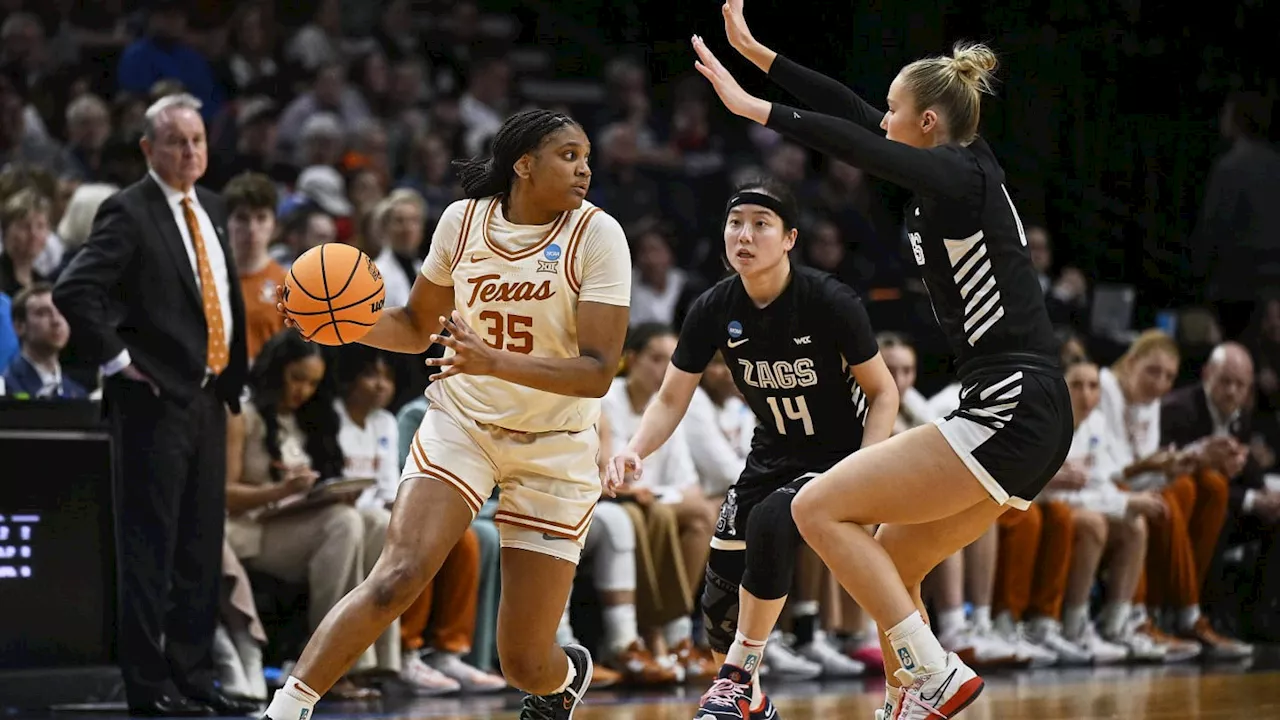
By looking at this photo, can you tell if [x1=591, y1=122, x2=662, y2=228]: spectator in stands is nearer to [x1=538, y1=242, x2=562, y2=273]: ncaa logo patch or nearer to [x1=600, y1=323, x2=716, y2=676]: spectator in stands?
[x1=600, y1=323, x2=716, y2=676]: spectator in stands

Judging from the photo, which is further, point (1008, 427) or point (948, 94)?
point (948, 94)

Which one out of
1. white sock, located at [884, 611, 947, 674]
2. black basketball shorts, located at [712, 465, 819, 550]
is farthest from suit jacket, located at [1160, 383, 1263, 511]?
white sock, located at [884, 611, 947, 674]

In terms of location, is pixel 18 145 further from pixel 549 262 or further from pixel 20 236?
pixel 549 262

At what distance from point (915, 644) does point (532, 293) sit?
1497 millimetres

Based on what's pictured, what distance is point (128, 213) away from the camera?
656 cm

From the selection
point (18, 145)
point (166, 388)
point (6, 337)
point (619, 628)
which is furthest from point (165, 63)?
point (619, 628)

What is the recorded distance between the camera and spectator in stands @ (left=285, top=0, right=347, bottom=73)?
1228cm

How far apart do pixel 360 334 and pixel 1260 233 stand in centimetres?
817

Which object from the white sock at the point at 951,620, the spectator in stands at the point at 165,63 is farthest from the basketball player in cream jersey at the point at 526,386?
the spectator in stands at the point at 165,63

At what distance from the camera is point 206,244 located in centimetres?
672

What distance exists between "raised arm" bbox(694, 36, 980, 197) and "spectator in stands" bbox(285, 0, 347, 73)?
832cm

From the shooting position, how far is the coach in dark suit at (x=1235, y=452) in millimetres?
9812

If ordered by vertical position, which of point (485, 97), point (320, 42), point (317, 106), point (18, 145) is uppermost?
point (320, 42)

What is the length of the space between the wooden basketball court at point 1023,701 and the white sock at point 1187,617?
127cm
